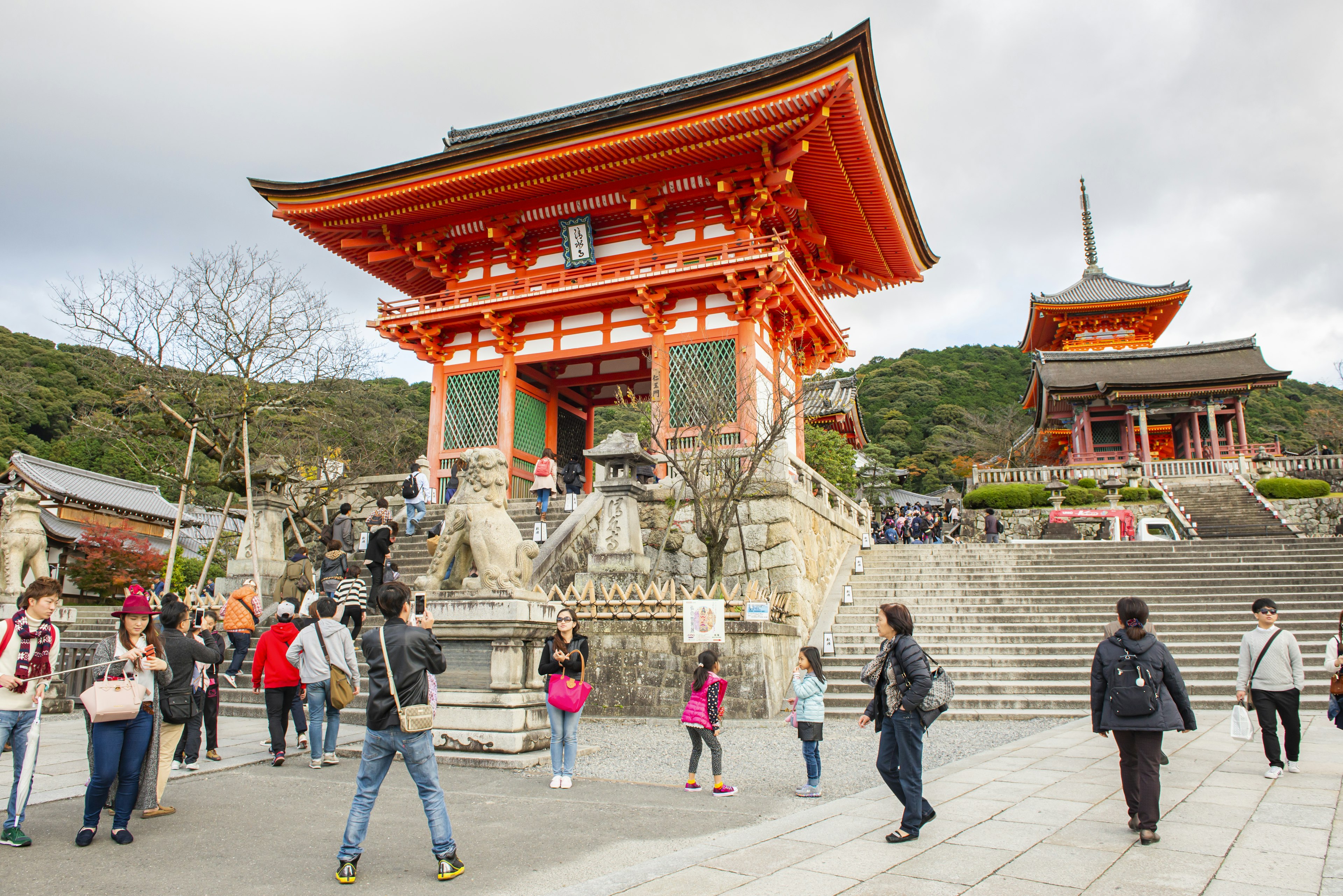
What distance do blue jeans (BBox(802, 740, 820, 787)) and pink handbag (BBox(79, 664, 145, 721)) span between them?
4.36m

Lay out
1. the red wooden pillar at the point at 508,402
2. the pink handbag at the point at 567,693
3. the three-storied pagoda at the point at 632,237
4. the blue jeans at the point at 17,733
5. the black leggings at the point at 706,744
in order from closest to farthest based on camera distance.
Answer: the blue jeans at the point at 17,733
the black leggings at the point at 706,744
the pink handbag at the point at 567,693
the three-storied pagoda at the point at 632,237
the red wooden pillar at the point at 508,402

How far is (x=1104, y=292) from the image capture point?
124ft

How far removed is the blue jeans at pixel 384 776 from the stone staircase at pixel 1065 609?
759cm

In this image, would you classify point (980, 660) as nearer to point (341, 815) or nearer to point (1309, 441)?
point (341, 815)

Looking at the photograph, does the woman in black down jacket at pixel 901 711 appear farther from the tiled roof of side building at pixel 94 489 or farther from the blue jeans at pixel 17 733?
the tiled roof of side building at pixel 94 489

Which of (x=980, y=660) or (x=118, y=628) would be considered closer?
(x=118, y=628)

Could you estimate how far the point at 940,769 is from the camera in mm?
6586

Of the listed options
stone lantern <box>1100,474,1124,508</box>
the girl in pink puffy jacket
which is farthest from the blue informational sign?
stone lantern <box>1100,474,1124,508</box>

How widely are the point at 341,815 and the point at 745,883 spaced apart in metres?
2.96

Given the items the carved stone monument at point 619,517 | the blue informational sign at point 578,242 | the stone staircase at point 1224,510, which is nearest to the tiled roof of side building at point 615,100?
the blue informational sign at point 578,242

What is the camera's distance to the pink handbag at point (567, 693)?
6113 millimetres

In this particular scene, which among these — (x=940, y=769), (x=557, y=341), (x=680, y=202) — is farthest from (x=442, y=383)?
(x=940, y=769)

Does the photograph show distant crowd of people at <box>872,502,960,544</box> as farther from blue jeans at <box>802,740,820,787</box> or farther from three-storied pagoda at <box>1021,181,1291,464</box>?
blue jeans at <box>802,740,820,787</box>

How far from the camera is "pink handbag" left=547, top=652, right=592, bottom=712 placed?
20.1 feet
